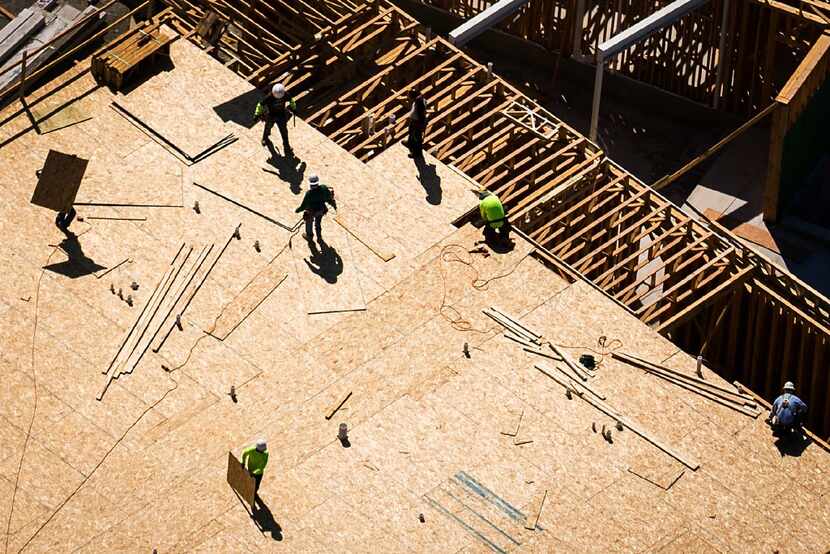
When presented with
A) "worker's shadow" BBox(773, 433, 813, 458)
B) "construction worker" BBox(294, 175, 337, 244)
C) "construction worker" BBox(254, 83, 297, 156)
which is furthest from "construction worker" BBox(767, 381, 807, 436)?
"construction worker" BBox(254, 83, 297, 156)

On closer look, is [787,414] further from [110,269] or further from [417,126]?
[110,269]

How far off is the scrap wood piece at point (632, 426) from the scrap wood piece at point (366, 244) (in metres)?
5.37

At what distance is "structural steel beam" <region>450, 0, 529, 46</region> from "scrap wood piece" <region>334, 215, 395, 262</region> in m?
7.06

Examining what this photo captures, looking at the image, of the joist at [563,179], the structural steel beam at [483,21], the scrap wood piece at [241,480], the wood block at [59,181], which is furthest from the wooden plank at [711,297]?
the wood block at [59,181]

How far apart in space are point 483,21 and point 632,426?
1458cm

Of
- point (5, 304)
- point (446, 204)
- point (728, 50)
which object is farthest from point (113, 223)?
point (728, 50)

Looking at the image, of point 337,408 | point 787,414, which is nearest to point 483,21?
point 337,408

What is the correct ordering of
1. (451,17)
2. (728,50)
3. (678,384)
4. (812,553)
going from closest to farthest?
(812,553), (678,384), (728,50), (451,17)

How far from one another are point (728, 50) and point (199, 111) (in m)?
15.2

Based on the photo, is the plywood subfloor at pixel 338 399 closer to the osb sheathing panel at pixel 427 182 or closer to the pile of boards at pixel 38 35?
the osb sheathing panel at pixel 427 182

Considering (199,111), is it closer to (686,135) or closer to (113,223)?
(113,223)

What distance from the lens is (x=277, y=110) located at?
54.2m

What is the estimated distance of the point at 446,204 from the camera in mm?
54250

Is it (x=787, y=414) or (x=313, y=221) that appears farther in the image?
(x=313, y=221)
